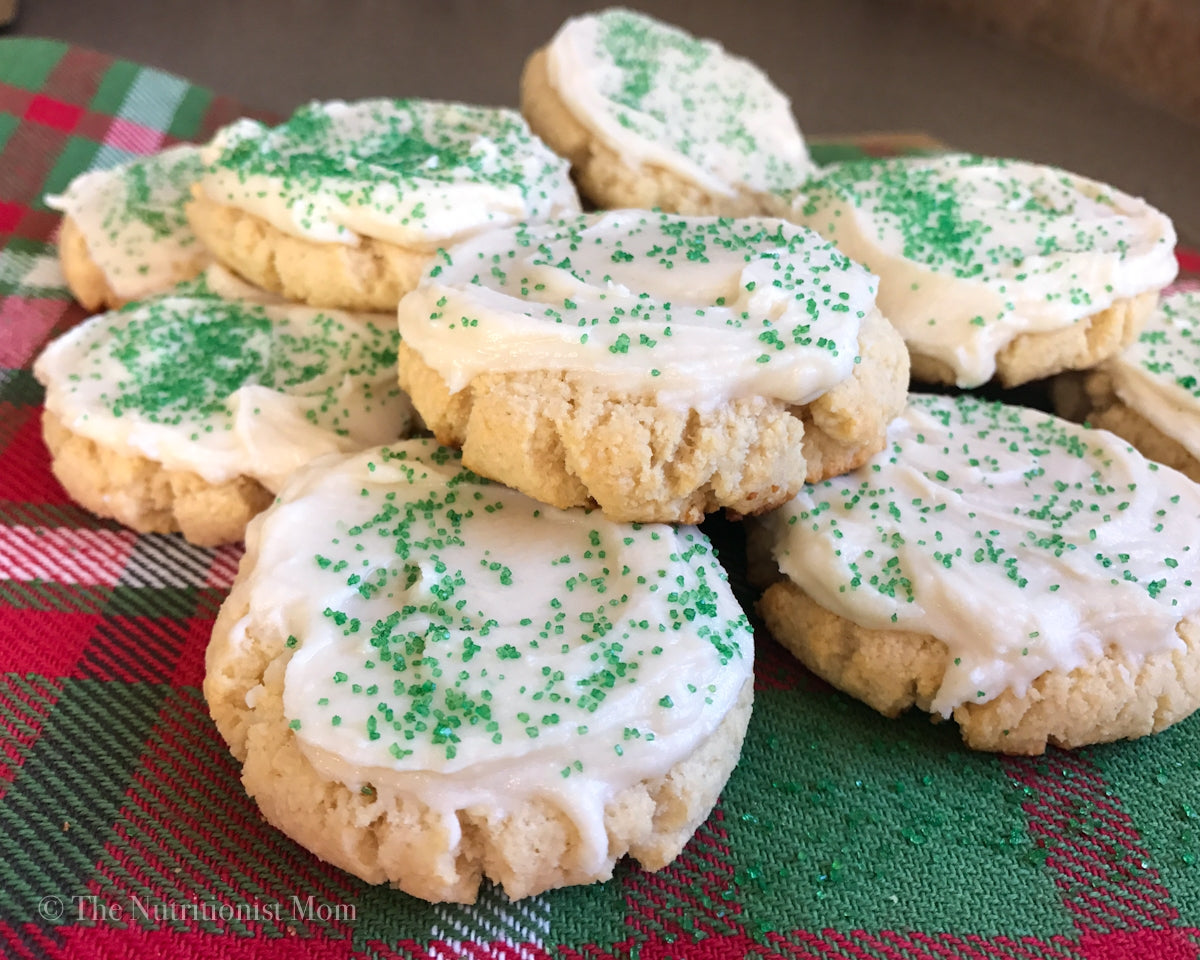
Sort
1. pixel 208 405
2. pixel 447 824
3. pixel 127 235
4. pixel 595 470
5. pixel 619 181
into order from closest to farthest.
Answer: pixel 447 824
pixel 595 470
pixel 208 405
pixel 619 181
pixel 127 235

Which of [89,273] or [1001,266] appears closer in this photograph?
[1001,266]

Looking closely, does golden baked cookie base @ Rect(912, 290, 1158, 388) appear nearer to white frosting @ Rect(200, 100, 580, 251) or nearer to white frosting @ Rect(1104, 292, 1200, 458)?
Answer: white frosting @ Rect(1104, 292, 1200, 458)

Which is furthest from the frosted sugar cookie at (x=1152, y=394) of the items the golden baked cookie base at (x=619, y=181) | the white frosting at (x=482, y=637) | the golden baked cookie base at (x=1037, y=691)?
the white frosting at (x=482, y=637)

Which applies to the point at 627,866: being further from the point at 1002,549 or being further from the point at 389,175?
the point at 389,175

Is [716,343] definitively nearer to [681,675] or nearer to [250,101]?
[681,675]

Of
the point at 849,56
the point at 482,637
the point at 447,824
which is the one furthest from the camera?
the point at 849,56

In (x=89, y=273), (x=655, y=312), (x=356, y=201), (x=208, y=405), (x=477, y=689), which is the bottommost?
(x=89, y=273)

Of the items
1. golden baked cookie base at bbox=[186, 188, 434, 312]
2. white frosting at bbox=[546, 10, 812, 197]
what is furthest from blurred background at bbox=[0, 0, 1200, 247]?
golden baked cookie base at bbox=[186, 188, 434, 312]

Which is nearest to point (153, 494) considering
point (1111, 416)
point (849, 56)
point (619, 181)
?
point (619, 181)
